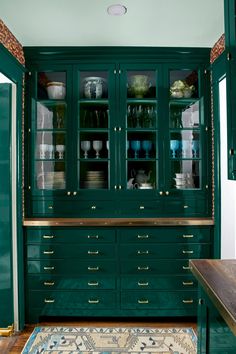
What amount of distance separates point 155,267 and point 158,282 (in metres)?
0.14

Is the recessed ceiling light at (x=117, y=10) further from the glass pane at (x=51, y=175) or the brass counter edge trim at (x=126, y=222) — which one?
the brass counter edge trim at (x=126, y=222)

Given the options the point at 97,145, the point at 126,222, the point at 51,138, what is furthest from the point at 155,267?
the point at 51,138

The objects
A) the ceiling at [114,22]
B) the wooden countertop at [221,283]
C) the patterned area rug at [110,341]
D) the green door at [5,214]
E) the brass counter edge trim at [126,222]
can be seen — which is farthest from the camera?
the brass counter edge trim at [126,222]

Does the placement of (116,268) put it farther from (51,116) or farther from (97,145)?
(51,116)

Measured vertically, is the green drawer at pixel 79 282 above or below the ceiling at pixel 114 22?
below

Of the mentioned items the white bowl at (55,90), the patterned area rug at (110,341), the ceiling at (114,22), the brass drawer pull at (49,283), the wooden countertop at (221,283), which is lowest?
the patterned area rug at (110,341)

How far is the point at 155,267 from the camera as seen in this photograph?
10.4 feet

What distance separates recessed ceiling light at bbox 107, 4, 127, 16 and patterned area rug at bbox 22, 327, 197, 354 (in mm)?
2620

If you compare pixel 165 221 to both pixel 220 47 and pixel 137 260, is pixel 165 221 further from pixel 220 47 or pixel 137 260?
pixel 220 47

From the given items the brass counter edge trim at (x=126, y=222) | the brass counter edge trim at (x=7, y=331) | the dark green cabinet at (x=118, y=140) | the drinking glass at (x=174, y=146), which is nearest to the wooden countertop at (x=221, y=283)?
the brass counter edge trim at (x=126, y=222)

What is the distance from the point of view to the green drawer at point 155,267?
10.4ft

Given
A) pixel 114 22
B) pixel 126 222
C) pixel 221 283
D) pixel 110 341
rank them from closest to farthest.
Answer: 1. pixel 221 283
2. pixel 114 22
3. pixel 110 341
4. pixel 126 222

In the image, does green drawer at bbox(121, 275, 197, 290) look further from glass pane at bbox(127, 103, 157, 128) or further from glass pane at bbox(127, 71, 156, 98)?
glass pane at bbox(127, 71, 156, 98)

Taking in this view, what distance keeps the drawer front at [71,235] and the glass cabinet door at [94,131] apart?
1.42 ft
